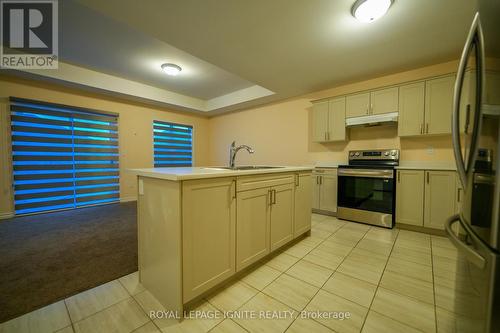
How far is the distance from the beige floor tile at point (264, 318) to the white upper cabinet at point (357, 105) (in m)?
3.09

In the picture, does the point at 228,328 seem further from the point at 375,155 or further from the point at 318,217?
the point at 375,155

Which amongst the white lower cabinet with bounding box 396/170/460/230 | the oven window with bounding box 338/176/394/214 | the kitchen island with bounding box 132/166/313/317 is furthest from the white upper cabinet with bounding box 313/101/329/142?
the kitchen island with bounding box 132/166/313/317

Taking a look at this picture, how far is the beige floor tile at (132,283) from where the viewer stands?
1.52 m

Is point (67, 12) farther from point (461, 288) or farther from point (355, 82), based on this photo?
point (355, 82)

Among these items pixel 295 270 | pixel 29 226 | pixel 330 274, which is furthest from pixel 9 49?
pixel 330 274

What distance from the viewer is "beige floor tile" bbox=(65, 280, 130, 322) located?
1293 mm

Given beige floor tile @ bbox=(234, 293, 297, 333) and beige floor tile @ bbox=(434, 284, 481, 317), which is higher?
beige floor tile @ bbox=(434, 284, 481, 317)

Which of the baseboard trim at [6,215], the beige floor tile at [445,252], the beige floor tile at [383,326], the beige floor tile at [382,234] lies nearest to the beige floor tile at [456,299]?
the beige floor tile at [383,326]

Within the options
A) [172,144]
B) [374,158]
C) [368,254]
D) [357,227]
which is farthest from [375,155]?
[172,144]

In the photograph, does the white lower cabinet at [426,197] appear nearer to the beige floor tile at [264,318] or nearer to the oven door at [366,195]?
the oven door at [366,195]

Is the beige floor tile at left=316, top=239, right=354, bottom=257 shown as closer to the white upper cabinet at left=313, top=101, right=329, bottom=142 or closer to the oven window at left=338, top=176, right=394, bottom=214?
the oven window at left=338, top=176, right=394, bottom=214

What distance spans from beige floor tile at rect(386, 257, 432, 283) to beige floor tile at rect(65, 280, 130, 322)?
7.74 feet

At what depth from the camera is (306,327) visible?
3.88 feet

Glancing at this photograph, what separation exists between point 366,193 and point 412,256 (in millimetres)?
1112
